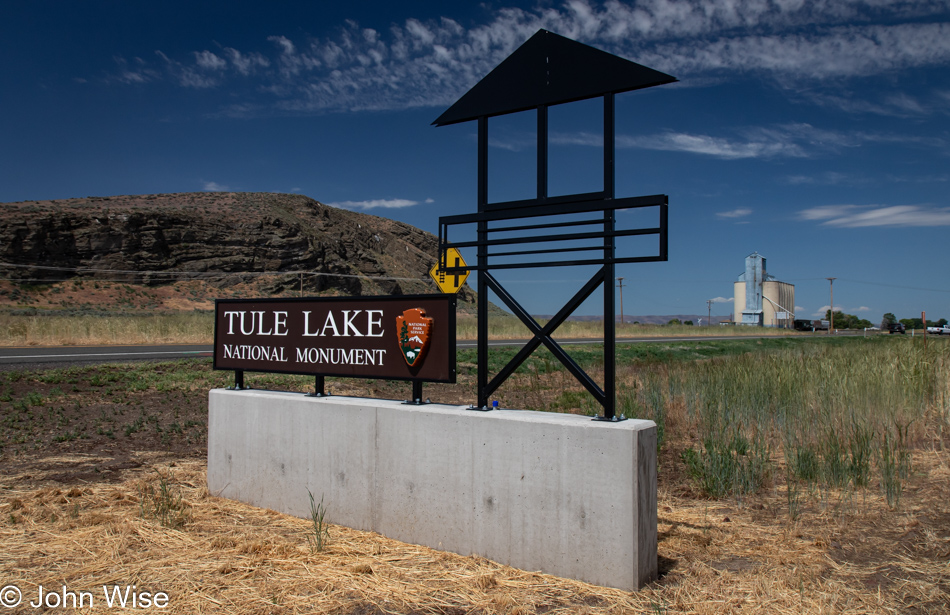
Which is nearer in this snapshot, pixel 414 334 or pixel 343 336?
pixel 414 334

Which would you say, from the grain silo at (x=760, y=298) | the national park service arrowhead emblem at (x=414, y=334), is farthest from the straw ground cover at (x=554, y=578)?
the grain silo at (x=760, y=298)

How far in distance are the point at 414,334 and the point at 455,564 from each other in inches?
61.7

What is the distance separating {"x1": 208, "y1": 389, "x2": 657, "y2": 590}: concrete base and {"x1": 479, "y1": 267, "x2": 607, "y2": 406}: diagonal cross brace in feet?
0.80

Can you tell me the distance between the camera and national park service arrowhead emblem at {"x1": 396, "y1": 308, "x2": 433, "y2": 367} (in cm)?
444

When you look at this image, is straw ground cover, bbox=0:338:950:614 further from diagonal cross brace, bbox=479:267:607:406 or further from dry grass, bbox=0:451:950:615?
diagonal cross brace, bbox=479:267:607:406

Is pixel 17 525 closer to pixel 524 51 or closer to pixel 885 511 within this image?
pixel 524 51

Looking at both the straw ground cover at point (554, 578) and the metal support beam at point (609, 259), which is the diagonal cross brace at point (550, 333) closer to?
the metal support beam at point (609, 259)

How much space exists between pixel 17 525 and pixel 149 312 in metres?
43.0

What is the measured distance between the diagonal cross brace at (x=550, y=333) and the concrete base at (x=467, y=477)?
9.5 inches

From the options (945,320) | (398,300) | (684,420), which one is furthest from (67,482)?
(945,320)

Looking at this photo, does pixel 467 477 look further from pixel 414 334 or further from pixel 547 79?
pixel 547 79

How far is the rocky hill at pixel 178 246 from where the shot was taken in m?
46.8

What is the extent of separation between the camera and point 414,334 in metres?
4.49

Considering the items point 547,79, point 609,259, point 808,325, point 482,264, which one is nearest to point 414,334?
point 482,264
